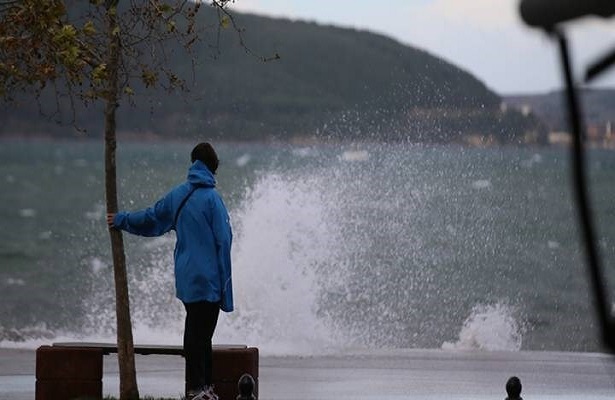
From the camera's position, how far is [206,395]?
33.6ft

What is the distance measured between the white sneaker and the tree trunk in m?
0.76

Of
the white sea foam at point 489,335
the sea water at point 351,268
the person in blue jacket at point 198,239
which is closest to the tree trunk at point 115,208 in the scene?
the person in blue jacket at point 198,239

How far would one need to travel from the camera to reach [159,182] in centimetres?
10575

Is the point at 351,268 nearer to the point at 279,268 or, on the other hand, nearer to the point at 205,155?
the point at 279,268

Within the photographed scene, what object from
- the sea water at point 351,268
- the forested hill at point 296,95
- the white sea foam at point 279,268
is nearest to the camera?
the white sea foam at point 279,268

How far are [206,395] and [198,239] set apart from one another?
1.01 meters

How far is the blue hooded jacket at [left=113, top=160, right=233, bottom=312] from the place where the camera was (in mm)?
9859

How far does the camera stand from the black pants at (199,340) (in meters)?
9.99

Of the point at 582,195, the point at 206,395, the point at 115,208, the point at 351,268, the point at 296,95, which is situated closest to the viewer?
the point at 582,195

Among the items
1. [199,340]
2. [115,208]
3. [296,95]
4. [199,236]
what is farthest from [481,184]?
[199,236]

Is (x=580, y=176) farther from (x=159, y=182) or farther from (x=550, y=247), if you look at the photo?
(x=159, y=182)

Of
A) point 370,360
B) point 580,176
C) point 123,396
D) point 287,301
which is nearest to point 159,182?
point 287,301

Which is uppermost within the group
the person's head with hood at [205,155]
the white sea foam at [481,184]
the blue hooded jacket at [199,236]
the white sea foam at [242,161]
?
the white sea foam at [242,161]

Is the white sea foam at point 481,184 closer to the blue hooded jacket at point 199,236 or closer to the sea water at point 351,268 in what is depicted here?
the sea water at point 351,268
